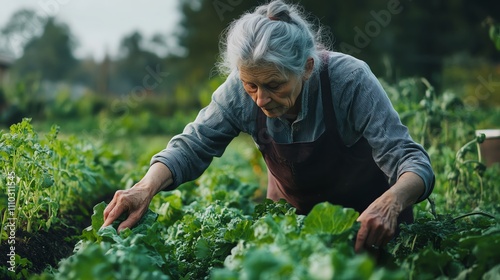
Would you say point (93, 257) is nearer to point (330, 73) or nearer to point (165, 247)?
point (165, 247)

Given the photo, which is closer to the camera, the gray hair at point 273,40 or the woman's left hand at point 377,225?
the woman's left hand at point 377,225

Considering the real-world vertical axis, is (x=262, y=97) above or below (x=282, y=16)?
below

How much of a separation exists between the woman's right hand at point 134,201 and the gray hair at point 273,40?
0.63 m

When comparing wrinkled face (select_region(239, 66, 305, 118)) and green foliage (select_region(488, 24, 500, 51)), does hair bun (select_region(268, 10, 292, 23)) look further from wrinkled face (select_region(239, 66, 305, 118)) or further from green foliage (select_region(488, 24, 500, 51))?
green foliage (select_region(488, 24, 500, 51))

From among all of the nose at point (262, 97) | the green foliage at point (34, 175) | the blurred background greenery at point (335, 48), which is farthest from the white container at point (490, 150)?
the green foliage at point (34, 175)

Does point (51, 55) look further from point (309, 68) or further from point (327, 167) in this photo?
point (309, 68)

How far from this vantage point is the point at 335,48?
10.8 meters

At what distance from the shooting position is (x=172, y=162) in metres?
2.98

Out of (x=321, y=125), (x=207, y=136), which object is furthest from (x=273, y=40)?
(x=207, y=136)

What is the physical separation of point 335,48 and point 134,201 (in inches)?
338

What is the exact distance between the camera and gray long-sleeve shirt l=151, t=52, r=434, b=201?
2.72 meters

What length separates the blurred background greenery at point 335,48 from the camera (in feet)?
49.1

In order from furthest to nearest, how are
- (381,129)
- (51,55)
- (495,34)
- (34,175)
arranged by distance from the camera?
1. (51,55)
2. (495,34)
3. (34,175)
4. (381,129)

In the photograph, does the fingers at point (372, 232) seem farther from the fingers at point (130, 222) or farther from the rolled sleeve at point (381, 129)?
the fingers at point (130, 222)
